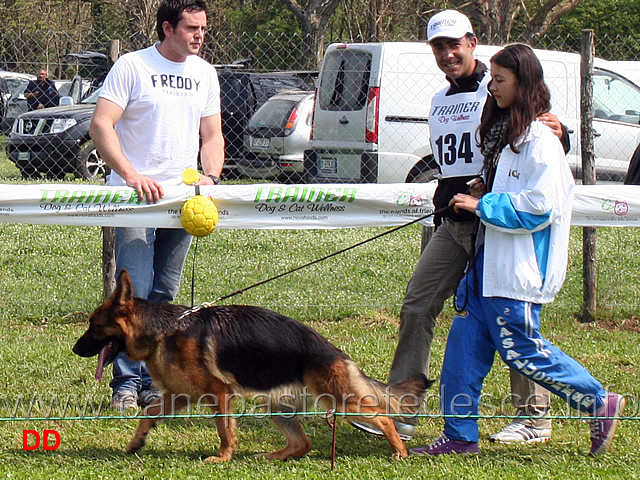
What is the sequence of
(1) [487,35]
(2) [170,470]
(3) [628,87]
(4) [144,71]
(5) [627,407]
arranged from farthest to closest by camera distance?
(1) [487,35] → (3) [628,87] → (5) [627,407] → (4) [144,71] → (2) [170,470]

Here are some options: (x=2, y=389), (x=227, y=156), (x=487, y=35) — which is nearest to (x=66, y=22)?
(x=487, y=35)

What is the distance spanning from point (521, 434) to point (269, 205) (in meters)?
2.03

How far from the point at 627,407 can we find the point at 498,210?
2016 millimetres

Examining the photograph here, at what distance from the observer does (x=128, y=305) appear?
441 centimetres

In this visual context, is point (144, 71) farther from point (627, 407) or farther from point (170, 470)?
point (627, 407)

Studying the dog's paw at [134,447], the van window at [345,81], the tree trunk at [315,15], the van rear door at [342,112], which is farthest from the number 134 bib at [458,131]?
the tree trunk at [315,15]

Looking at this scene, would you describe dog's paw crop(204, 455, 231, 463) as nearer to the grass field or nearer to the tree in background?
the grass field

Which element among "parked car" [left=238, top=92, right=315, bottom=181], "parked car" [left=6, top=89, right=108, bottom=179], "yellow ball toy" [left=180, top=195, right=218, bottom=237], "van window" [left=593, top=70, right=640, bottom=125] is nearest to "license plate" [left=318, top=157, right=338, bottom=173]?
"parked car" [left=238, top=92, right=315, bottom=181]

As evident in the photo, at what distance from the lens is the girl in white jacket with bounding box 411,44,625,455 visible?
12.7 feet

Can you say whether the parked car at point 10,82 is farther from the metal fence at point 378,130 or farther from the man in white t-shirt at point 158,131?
the man in white t-shirt at point 158,131

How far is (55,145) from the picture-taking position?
15.6 metres

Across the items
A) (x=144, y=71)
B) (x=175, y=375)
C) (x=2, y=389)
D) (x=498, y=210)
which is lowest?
(x=2, y=389)

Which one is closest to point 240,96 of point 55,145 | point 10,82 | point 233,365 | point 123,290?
point 55,145

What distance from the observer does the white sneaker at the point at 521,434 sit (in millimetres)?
4629
